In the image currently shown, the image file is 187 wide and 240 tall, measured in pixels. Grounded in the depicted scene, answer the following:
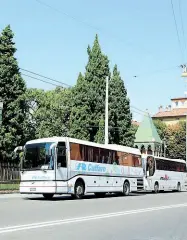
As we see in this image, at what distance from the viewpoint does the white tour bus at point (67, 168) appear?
2147cm

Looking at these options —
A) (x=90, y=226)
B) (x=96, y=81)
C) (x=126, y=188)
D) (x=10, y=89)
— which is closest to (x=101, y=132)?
(x=96, y=81)

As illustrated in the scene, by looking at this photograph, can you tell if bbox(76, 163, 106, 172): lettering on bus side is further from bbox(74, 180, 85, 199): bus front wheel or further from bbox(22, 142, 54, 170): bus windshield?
bbox(22, 142, 54, 170): bus windshield

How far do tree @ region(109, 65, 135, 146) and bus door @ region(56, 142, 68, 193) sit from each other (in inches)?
1133

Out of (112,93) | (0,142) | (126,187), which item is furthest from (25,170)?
(112,93)

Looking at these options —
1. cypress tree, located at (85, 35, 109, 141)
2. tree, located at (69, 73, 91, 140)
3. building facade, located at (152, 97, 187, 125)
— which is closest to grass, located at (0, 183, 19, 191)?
tree, located at (69, 73, 91, 140)

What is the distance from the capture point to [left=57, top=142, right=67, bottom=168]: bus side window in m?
21.8

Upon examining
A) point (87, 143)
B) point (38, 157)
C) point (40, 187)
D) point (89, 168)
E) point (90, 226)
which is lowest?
point (90, 226)

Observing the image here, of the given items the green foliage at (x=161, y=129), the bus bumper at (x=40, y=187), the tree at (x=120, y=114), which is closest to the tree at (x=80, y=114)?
the tree at (x=120, y=114)

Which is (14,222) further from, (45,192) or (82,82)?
(82,82)

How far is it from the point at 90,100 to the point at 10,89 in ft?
42.7

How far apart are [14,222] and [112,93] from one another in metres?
42.8

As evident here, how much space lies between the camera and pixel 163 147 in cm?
8812

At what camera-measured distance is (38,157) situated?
2188cm

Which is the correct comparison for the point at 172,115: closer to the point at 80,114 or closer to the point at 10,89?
the point at 80,114
